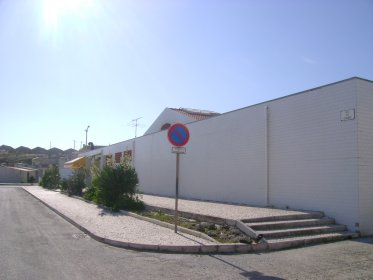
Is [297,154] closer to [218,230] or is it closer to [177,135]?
[218,230]

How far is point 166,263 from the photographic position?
25.3 feet

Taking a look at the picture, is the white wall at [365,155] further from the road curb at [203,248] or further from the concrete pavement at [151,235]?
the road curb at [203,248]

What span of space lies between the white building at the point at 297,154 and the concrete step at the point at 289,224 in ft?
1.66

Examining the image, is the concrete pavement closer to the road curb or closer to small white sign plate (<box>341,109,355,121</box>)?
the road curb

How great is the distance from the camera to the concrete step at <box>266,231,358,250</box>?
9.02 m

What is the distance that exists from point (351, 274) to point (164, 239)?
14.3 ft

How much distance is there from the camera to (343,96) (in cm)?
1161

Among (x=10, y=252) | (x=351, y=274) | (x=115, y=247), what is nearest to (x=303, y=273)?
(x=351, y=274)

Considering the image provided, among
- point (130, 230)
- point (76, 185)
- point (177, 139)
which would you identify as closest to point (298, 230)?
point (177, 139)

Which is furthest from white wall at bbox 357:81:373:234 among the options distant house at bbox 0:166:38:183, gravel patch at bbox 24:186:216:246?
distant house at bbox 0:166:38:183

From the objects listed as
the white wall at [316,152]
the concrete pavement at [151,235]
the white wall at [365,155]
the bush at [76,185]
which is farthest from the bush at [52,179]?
the white wall at [365,155]

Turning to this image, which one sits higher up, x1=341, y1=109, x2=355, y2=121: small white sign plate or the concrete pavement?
x1=341, y1=109, x2=355, y2=121: small white sign plate

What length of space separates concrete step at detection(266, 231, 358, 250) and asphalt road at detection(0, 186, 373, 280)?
0.26 meters

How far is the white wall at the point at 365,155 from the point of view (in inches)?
427
